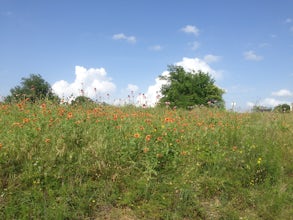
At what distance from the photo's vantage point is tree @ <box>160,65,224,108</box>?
20969mm

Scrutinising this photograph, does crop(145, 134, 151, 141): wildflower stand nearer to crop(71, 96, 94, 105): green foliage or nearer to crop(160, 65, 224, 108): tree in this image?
crop(71, 96, 94, 105): green foliage

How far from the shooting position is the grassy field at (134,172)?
3727 millimetres

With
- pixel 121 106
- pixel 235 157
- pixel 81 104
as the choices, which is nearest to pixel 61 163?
pixel 235 157

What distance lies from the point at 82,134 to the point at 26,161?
1.00 metres

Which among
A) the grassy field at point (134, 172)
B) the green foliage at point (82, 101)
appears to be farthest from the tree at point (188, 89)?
the grassy field at point (134, 172)

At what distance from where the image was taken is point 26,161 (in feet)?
13.5

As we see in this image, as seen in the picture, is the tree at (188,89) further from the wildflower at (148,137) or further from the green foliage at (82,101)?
the wildflower at (148,137)

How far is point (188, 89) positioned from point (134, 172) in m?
17.6

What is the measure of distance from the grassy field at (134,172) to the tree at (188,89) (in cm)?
1529

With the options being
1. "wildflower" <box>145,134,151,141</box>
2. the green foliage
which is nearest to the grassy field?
"wildflower" <box>145,134,151,141</box>

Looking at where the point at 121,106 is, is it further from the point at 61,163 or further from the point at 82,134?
the point at 61,163

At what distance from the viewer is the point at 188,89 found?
21.5m

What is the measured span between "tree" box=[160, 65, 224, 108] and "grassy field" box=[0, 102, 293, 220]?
15288mm

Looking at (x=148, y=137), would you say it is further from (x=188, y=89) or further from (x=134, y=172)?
(x=188, y=89)
